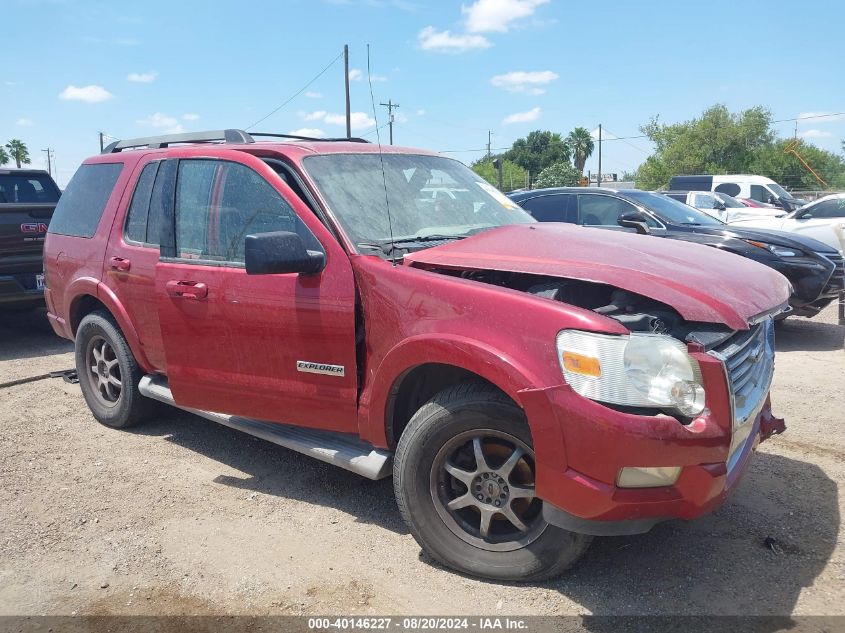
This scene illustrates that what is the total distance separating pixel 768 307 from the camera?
9.75 ft

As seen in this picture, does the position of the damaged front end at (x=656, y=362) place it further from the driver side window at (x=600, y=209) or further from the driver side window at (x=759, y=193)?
the driver side window at (x=759, y=193)

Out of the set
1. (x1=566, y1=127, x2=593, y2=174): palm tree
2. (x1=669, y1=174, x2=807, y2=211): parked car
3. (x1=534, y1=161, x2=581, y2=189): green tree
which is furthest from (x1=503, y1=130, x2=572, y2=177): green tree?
(x1=669, y1=174, x2=807, y2=211): parked car

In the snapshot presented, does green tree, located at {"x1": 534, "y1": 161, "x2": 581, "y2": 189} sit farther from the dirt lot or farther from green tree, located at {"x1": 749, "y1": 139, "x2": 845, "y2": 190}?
the dirt lot

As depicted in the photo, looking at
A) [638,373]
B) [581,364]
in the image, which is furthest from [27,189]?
[638,373]

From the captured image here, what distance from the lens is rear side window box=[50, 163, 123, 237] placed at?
4977mm

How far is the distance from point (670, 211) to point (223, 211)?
19.3 ft

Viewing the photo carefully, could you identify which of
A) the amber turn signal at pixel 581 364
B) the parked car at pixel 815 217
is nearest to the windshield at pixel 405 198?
the amber turn signal at pixel 581 364

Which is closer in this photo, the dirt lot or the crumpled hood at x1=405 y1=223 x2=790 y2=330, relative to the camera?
the crumpled hood at x1=405 y1=223 x2=790 y2=330

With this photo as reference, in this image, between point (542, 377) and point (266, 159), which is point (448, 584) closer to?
point (542, 377)

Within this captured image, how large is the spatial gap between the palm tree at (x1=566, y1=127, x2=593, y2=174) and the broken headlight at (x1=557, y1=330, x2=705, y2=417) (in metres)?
81.1

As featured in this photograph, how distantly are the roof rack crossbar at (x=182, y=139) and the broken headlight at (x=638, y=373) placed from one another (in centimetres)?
266

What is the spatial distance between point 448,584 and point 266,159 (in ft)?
7.84

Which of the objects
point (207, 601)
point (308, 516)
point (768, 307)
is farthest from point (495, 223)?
point (207, 601)

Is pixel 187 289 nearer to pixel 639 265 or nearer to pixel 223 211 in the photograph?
pixel 223 211
